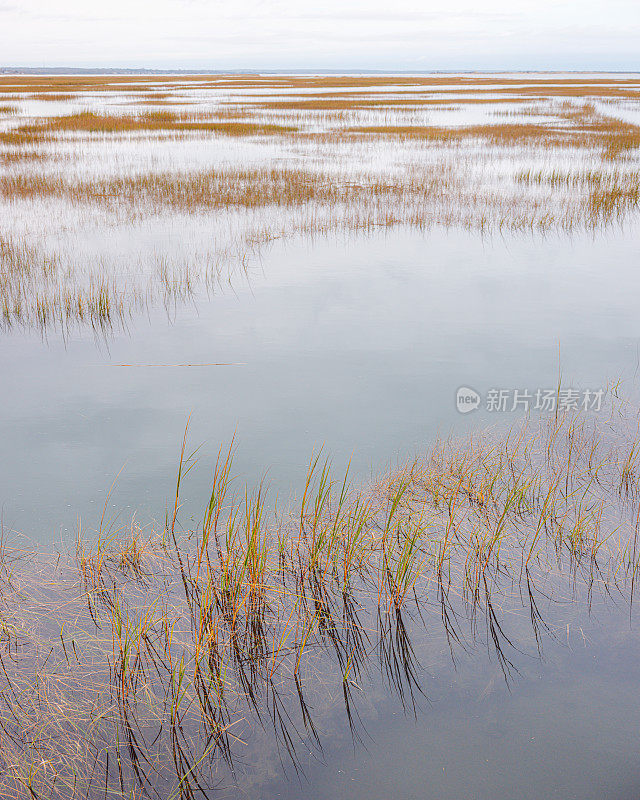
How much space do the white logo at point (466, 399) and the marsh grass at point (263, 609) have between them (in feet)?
4.40

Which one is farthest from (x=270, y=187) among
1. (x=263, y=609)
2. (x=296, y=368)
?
(x=263, y=609)

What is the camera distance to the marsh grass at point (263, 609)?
276 cm

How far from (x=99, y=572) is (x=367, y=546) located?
5.44 ft

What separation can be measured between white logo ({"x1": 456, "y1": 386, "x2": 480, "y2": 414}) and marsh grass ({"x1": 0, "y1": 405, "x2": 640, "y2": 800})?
1341 millimetres

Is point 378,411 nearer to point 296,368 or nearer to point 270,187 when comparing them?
point 296,368

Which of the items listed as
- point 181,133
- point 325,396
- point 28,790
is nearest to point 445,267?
point 325,396

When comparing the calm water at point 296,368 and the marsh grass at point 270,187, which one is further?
the marsh grass at point 270,187

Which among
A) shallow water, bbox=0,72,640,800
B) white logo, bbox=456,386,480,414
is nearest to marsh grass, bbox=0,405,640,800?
shallow water, bbox=0,72,640,800

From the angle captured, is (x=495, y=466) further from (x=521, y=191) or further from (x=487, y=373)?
(x=521, y=191)

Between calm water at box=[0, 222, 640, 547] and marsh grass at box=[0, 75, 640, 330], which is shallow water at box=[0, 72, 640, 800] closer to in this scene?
calm water at box=[0, 222, 640, 547]

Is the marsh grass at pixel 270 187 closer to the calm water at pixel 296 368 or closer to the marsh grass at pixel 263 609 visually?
the calm water at pixel 296 368

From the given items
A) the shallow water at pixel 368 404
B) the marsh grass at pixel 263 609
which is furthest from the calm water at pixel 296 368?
the marsh grass at pixel 263 609

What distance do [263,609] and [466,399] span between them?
141 inches

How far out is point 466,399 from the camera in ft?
20.7
